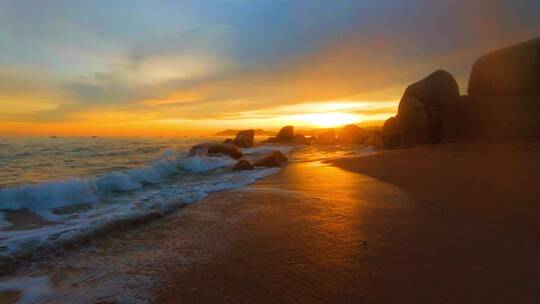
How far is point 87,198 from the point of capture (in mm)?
7637

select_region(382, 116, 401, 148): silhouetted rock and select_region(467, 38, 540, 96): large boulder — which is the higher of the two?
select_region(467, 38, 540, 96): large boulder

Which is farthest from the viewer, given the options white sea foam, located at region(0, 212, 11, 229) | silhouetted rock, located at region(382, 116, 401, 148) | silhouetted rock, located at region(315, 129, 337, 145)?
silhouetted rock, located at region(315, 129, 337, 145)

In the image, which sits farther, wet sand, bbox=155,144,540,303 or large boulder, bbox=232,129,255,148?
large boulder, bbox=232,129,255,148

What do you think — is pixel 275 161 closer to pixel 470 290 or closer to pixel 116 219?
pixel 116 219

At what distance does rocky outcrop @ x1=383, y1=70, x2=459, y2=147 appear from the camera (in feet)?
56.5

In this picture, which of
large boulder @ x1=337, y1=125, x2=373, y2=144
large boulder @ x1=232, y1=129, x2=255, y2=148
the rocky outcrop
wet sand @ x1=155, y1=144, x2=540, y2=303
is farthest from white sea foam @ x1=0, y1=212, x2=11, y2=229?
large boulder @ x1=337, y1=125, x2=373, y2=144

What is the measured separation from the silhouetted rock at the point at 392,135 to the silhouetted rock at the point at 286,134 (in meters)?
27.1

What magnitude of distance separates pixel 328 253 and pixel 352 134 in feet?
121

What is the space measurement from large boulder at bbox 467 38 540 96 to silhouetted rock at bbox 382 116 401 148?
4.30 m

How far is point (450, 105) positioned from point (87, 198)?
55.5 feet

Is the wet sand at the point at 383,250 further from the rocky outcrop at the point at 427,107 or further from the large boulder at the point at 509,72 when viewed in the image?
the large boulder at the point at 509,72

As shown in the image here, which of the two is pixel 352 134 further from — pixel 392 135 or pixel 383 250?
pixel 383 250

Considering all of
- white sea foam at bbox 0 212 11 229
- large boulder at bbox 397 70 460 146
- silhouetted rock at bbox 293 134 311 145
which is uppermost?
large boulder at bbox 397 70 460 146

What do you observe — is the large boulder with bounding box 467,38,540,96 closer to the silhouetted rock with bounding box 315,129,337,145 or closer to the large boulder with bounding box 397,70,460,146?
the large boulder with bounding box 397,70,460,146
